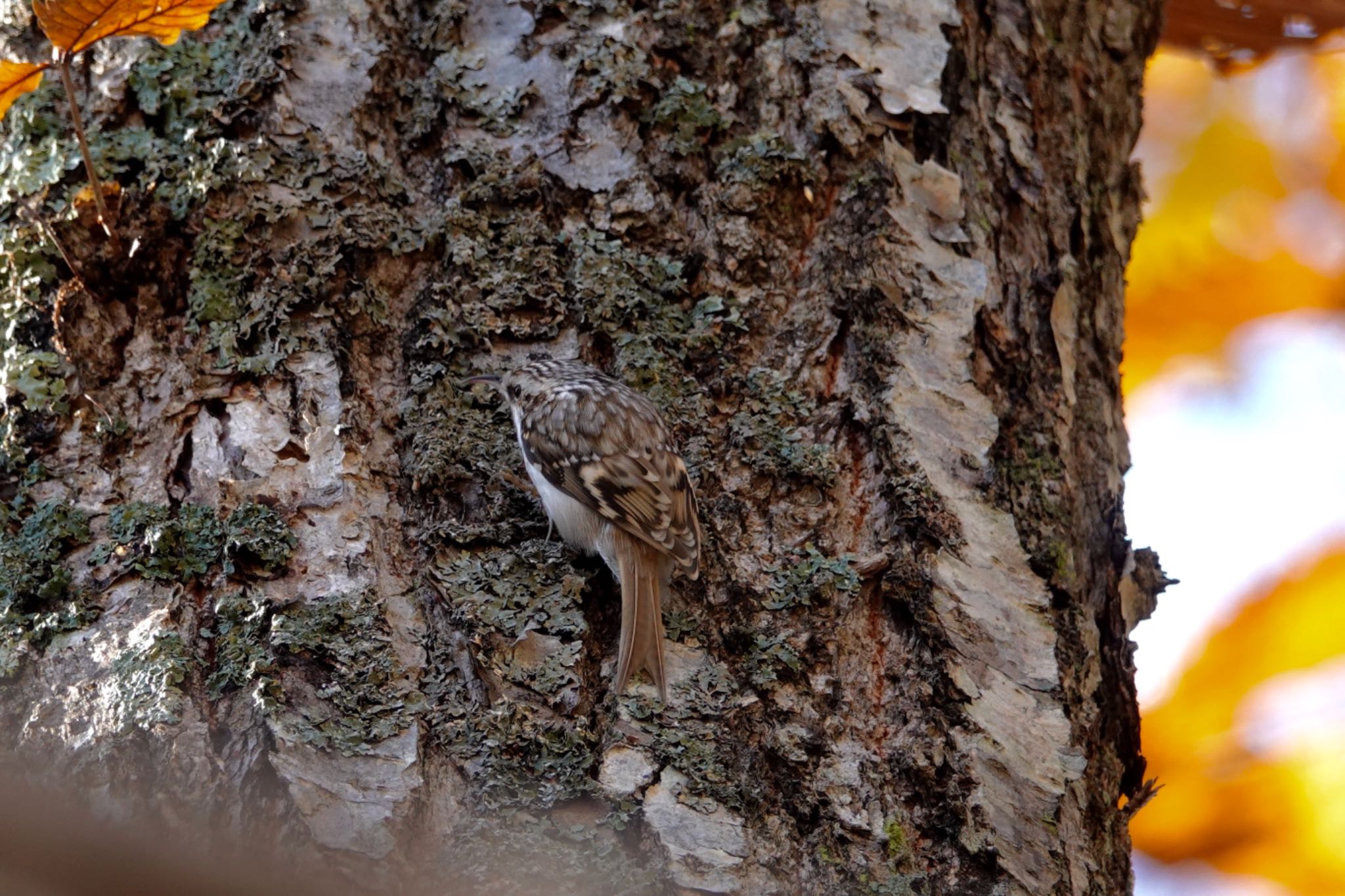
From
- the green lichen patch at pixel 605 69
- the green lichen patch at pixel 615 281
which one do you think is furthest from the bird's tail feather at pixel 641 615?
the green lichen patch at pixel 605 69

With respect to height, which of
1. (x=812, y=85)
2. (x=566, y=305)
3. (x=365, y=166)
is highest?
(x=812, y=85)

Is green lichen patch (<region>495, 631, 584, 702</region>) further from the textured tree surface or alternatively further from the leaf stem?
the leaf stem

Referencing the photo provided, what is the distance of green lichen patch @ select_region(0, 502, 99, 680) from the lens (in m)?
1.57

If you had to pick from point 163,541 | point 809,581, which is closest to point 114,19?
point 163,541

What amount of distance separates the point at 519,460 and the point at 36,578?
0.79m

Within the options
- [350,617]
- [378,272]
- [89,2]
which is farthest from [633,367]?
[89,2]

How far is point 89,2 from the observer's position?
1.55 meters

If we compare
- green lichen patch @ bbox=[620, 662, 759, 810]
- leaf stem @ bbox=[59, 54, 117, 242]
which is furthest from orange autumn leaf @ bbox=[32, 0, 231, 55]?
green lichen patch @ bbox=[620, 662, 759, 810]

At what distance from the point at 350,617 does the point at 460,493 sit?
29 centimetres

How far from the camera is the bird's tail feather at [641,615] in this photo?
5.39ft

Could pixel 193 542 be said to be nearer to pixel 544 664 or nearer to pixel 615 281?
pixel 544 664

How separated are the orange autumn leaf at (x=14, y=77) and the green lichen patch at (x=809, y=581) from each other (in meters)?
1.24

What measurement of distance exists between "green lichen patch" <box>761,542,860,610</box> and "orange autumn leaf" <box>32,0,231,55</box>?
1.13 metres

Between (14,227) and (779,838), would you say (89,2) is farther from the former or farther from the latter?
(779,838)
